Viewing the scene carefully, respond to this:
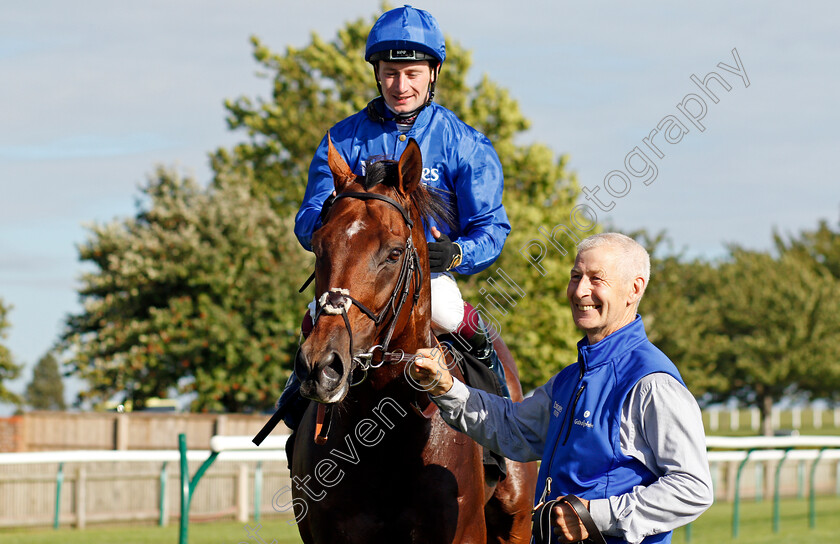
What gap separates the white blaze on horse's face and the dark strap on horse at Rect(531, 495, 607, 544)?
3.20ft

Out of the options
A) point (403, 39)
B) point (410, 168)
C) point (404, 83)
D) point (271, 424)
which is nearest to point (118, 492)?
point (271, 424)

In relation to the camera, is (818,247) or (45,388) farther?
(45,388)

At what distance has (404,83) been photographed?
3.88 metres

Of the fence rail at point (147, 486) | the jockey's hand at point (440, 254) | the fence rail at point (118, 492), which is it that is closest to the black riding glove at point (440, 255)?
the jockey's hand at point (440, 254)

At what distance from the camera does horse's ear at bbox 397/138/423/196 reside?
10.2 feet

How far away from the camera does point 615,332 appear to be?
2.75 m

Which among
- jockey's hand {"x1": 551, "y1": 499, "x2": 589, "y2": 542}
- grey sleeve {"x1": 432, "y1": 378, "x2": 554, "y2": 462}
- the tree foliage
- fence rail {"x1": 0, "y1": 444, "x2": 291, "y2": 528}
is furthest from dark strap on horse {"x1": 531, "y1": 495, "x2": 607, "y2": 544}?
the tree foliage

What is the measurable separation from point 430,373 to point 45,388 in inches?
3506

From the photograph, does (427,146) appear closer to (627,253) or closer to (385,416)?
(385,416)

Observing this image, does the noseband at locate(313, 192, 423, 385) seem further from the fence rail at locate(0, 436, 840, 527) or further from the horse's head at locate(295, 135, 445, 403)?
the fence rail at locate(0, 436, 840, 527)

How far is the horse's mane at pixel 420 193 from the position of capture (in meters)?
3.12

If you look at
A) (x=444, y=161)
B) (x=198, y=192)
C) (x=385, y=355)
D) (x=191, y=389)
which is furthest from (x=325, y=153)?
(x=198, y=192)

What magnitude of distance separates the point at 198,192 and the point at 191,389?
4.64 metres

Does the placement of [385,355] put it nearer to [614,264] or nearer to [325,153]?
[614,264]
